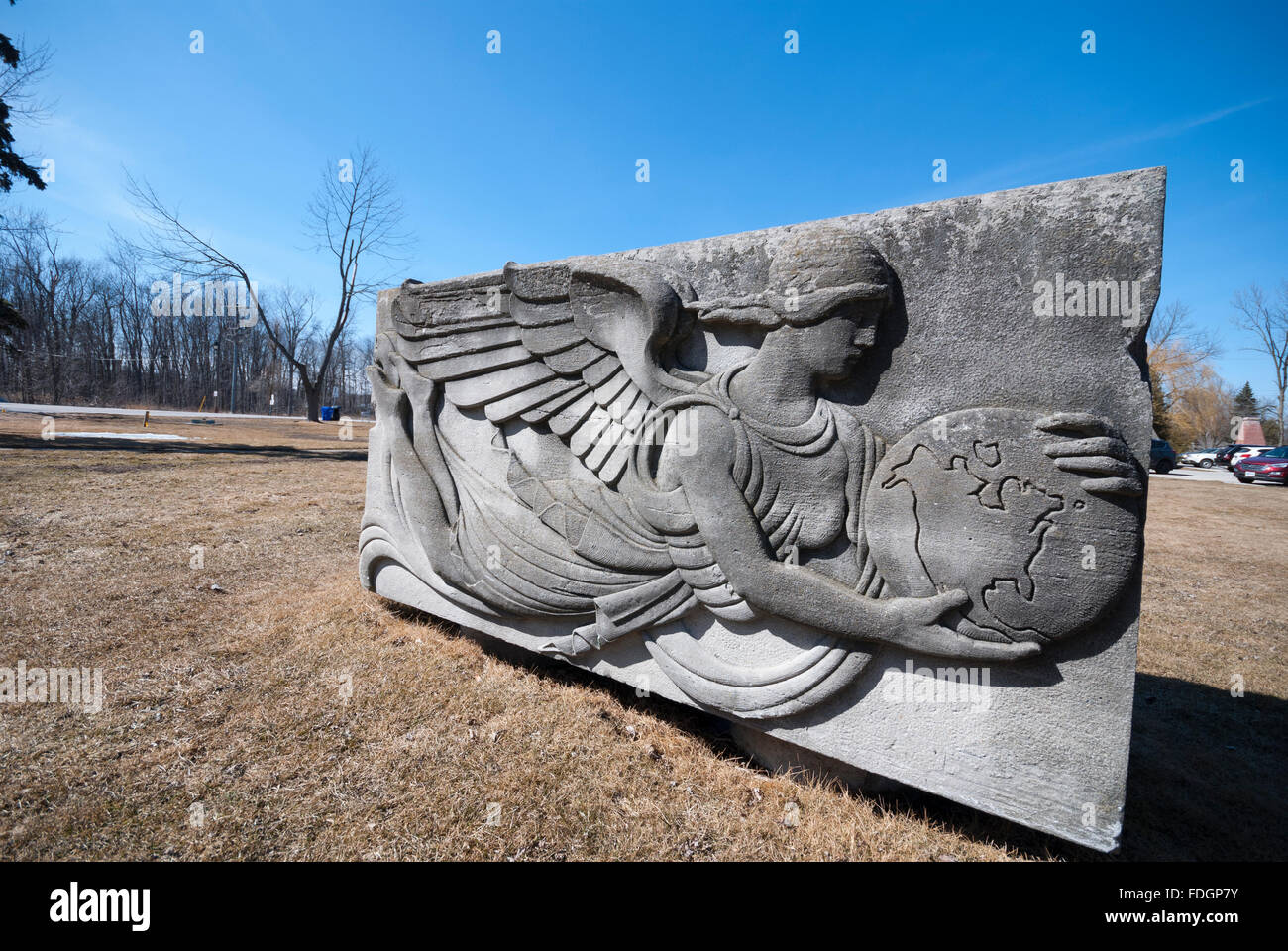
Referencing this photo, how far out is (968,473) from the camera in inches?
84.4

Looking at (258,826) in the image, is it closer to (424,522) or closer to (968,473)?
(424,522)

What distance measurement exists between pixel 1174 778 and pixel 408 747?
149 inches

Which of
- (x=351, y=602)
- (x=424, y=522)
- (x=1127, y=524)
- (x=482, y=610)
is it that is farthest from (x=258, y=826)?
(x=1127, y=524)

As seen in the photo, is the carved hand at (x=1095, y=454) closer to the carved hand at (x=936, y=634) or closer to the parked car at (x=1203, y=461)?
the carved hand at (x=936, y=634)

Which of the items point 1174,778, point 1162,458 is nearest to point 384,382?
point 1174,778

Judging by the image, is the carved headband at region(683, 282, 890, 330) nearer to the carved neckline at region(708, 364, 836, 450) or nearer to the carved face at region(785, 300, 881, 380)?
the carved face at region(785, 300, 881, 380)

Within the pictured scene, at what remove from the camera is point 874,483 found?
90.6 inches

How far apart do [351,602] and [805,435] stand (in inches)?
148

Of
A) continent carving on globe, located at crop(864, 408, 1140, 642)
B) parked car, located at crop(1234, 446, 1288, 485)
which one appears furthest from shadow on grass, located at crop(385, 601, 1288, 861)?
parked car, located at crop(1234, 446, 1288, 485)

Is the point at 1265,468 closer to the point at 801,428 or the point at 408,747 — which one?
the point at 801,428

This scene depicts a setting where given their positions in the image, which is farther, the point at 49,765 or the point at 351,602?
the point at 351,602

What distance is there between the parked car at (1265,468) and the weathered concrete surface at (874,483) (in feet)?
76.8

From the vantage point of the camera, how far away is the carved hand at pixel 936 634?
2.09 meters

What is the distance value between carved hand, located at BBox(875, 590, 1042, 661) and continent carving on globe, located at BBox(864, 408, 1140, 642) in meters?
0.04
